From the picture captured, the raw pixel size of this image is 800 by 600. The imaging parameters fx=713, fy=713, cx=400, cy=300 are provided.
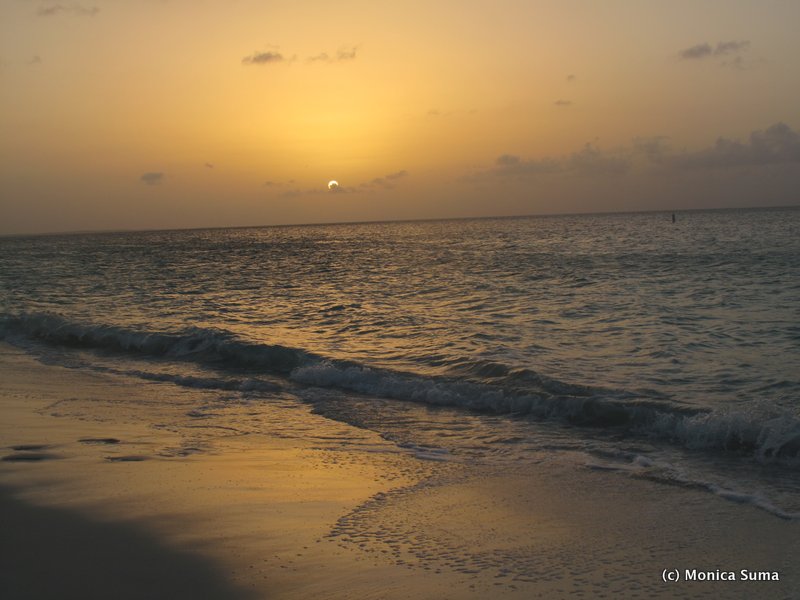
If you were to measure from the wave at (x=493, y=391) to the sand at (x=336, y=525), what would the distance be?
197 cm

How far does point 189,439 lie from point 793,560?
Answer: 21.9 feet

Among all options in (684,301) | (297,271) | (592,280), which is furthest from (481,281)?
(297,271)

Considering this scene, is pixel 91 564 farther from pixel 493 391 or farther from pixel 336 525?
pixel 493 391

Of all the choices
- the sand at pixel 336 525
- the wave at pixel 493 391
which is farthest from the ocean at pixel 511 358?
the sand at pixel 336 525

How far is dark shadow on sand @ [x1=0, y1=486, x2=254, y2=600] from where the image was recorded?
4562 mm

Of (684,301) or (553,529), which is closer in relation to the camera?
(553,529)

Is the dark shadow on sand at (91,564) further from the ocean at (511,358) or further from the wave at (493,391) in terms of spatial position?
the wave at (493,391)

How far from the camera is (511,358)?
45.9 feet

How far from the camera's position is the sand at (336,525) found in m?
4.77

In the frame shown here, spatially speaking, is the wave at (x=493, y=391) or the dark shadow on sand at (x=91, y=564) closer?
the dark shadow on sand at (x=91, y=564)

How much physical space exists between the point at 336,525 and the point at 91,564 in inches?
73.4

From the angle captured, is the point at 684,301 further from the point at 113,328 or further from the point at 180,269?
the point at 180,269

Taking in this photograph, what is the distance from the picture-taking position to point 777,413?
9242 mm

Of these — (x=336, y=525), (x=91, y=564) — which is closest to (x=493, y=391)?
(x=336, y=525)
